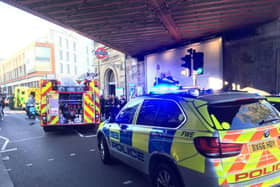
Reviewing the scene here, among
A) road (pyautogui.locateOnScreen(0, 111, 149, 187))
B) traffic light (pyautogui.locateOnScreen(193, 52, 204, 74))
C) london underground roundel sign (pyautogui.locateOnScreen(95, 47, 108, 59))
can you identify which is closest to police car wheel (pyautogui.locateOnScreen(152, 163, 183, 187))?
road (pyautogui.locateOnScreen(0, 111, 149, 187))

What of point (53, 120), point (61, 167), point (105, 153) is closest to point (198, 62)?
point (105, 153)

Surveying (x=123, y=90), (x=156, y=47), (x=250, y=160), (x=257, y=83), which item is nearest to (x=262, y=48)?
(x=257, y=83)

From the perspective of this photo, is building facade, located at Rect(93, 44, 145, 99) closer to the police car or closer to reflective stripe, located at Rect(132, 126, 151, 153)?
reflective stripe, located at Rect(132, 126, 151, 153)

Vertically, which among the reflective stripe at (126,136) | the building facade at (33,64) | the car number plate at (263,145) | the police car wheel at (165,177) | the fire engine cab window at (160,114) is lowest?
the police car wheel at (165,177)

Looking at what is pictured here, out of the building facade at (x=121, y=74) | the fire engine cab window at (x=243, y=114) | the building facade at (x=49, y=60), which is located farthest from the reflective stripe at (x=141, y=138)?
the building facade at (x=49, y=60)

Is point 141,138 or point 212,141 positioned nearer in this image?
point 212,141

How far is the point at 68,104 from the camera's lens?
396 inches

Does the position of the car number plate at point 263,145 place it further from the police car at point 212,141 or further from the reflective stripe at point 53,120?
the reflective stripe at point 53,120

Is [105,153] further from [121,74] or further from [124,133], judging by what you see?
[121,74]

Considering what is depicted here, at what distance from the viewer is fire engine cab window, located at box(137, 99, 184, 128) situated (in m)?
3.21

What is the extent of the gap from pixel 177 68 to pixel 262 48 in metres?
4.80

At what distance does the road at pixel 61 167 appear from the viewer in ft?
14.5

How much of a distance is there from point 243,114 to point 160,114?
119 centimetres

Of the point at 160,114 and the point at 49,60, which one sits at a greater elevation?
the point at 49,60
